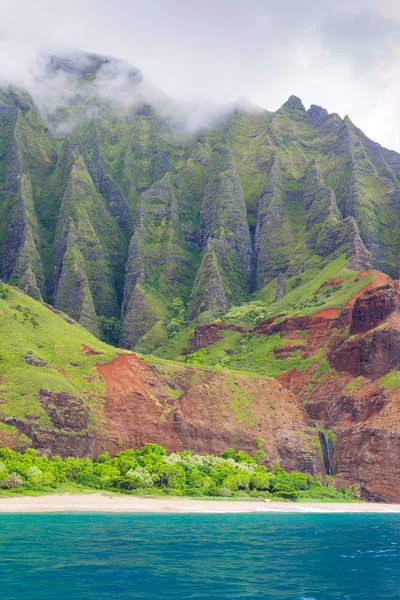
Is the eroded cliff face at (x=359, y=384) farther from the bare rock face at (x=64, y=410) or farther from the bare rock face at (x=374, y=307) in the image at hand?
the bare rock face at (x=64, y=410)

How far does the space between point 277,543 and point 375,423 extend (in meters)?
77.7

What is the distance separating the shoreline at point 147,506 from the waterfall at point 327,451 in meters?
25.6

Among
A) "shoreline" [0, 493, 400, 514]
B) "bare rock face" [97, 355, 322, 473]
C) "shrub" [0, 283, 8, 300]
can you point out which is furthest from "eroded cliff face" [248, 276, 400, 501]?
"shrub" [0, 283, 8, 300]

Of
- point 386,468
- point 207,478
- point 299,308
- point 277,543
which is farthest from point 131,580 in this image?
point 299,308

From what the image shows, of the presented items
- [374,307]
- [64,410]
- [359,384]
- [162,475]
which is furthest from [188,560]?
[374,307]

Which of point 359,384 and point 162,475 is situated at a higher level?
point 359,384

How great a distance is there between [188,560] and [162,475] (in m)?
58.5

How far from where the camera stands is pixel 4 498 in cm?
8000

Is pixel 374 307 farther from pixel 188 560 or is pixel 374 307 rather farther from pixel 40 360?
pixel 188 560

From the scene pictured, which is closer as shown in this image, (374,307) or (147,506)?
(147,506)

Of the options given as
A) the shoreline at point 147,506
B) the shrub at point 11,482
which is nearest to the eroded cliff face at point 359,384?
the shoreline at point 147,506

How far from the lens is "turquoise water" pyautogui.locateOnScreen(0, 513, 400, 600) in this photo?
34594mm

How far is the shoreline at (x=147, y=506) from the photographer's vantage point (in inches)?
2985

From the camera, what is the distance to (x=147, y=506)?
8331 cm
